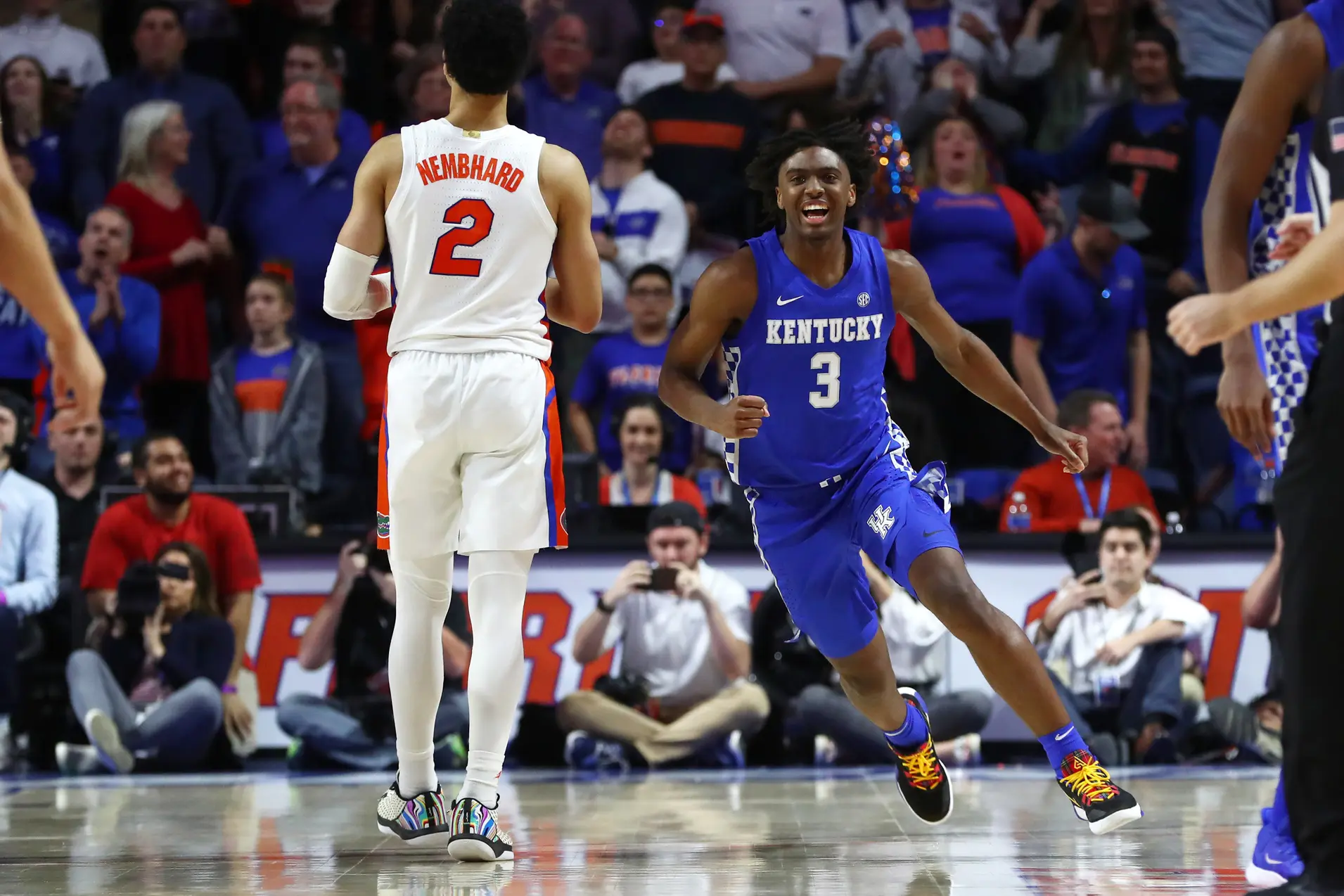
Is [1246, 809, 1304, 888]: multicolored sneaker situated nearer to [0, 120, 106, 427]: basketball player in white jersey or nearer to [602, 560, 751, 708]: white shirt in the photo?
[0, 120, 106, 427]: basketball player in white jersey

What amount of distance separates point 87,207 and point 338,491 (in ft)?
8.33

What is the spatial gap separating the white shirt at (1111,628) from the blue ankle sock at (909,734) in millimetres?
2653

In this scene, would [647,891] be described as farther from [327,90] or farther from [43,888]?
[327,90]

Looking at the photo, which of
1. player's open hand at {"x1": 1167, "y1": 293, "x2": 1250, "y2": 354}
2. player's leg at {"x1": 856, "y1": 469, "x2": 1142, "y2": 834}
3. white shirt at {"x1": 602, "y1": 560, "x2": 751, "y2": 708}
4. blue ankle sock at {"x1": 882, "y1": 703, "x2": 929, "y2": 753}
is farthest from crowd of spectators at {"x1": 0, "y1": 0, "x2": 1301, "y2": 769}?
player's open hand at {"x1": 1167, "y1": 293, "x2": 1250, "y2": 354}

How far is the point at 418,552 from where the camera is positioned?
479cm

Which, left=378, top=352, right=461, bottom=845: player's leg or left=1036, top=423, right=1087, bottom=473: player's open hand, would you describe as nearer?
left=378, top=352, right=461, bottom=845: player's leg

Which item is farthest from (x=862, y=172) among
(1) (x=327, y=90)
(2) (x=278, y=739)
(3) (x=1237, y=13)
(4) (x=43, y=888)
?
(3) (x=1237, y=13)

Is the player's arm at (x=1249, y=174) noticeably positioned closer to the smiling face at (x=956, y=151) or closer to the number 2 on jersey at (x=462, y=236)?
the number 2 on jersey at (x=462, y=236)

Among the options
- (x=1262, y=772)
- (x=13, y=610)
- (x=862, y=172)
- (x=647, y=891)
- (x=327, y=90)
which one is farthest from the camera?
(x=327, y=90)

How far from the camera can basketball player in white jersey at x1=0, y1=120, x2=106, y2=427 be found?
3.09 meters

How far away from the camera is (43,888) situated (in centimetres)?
432

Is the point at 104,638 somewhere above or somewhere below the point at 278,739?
above

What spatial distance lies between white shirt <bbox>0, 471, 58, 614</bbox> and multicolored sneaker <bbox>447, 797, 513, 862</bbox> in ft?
13.9

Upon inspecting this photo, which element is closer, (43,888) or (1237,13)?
(43,888)
